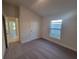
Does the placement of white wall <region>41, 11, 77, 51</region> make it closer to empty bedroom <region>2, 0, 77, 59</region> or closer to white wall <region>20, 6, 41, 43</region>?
empty bedroom <region>2, 0, 77, 59</region>

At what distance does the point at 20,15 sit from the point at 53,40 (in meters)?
3.08

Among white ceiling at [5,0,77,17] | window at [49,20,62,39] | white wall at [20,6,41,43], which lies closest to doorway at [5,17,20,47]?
white wall at [20,6,41,43]

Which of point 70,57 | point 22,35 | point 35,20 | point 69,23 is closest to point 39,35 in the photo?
point 35,20

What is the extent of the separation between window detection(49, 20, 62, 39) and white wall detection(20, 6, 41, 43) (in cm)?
138

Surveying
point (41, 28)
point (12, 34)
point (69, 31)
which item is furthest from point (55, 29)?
point (12, 34)

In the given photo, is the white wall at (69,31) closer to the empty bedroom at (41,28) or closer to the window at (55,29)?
the empty bedroom at (41,28)

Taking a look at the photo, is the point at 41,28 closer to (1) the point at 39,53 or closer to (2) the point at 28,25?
(2) the point at 28,25

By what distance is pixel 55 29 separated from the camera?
16.6 feet

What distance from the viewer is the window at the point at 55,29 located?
4.70 m

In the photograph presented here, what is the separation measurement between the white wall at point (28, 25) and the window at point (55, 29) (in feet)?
4.52

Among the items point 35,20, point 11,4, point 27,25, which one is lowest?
point 27,25

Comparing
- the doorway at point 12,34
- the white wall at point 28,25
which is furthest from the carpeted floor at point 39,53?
the white wall at point 28,25

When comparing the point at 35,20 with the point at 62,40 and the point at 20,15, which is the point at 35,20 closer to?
the point at 20,15

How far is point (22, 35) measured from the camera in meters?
5.07
